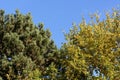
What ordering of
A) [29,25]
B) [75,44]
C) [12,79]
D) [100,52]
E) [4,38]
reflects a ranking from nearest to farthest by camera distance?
[100,52], [75,44], [12,79], [4,38], [29,25]

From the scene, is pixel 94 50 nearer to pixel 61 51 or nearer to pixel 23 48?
pixel 61 51

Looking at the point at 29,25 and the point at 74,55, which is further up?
the point at 29,25

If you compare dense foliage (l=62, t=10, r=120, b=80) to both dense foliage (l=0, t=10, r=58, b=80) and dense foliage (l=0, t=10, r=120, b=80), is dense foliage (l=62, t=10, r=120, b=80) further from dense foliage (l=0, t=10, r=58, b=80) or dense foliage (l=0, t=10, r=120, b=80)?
dense foliage (l=0, t=10, r=58, b=80)

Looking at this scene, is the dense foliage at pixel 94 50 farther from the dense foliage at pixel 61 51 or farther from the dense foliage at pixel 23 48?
the dense foliage at pixel 23 48

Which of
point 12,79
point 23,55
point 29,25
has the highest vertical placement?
point 29,25

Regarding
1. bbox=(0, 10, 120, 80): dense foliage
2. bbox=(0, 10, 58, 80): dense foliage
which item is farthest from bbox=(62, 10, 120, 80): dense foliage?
bbox=(0, 10, 58, 80): dense foliage

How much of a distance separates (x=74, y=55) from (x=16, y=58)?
5.50m

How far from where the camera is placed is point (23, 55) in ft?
99.3

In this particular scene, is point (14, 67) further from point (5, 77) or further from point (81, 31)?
point (81, 31)

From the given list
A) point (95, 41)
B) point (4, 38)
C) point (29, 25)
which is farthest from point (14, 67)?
point (95, 41)

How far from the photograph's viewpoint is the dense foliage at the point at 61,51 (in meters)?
24.9

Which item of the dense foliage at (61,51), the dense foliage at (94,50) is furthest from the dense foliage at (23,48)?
the dense foliage at (94,50)

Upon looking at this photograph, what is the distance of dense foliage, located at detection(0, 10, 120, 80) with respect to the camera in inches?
980

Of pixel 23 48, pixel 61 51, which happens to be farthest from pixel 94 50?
pixel 23 48
